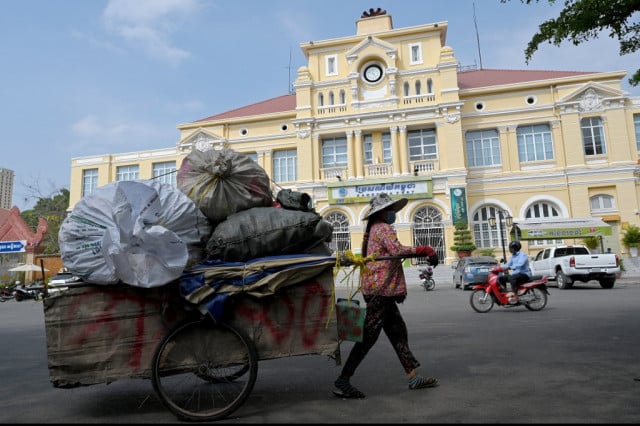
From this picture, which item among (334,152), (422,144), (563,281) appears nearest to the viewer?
(563,281)

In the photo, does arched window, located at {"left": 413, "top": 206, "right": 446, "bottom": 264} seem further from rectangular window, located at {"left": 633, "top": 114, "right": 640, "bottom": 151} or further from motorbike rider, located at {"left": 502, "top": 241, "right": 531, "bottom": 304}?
motorbike rider, located at {"left": 502, "top": 241, "right": 531, "bottom": 304}

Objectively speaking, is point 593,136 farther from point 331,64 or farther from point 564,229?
point 331,64

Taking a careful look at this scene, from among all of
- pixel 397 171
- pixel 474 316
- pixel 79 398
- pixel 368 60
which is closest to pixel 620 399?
pixel 79 398

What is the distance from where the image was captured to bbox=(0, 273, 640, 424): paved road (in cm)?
327

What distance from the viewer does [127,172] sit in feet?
116

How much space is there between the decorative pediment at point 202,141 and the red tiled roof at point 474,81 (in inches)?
62.4

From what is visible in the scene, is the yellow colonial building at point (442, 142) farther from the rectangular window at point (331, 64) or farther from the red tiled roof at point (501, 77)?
the red tiled roof at point (501, 77)

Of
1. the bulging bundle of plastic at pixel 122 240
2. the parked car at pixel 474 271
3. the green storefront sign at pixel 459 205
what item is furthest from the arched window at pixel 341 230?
the bulging bundle of plastic at pixel 122 240

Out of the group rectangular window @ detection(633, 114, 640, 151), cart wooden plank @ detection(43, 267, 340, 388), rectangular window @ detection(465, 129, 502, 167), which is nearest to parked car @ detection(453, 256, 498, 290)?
rectangular window @ detection(465, 129, 502, 167)

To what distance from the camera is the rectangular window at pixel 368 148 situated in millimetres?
28812

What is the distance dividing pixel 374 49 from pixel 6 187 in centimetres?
7994

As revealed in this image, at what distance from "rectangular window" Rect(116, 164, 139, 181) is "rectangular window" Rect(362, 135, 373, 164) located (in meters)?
18.1

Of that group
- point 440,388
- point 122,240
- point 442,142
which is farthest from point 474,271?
point 122,240

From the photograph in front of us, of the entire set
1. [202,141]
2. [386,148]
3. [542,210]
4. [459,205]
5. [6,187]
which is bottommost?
[542,210]
